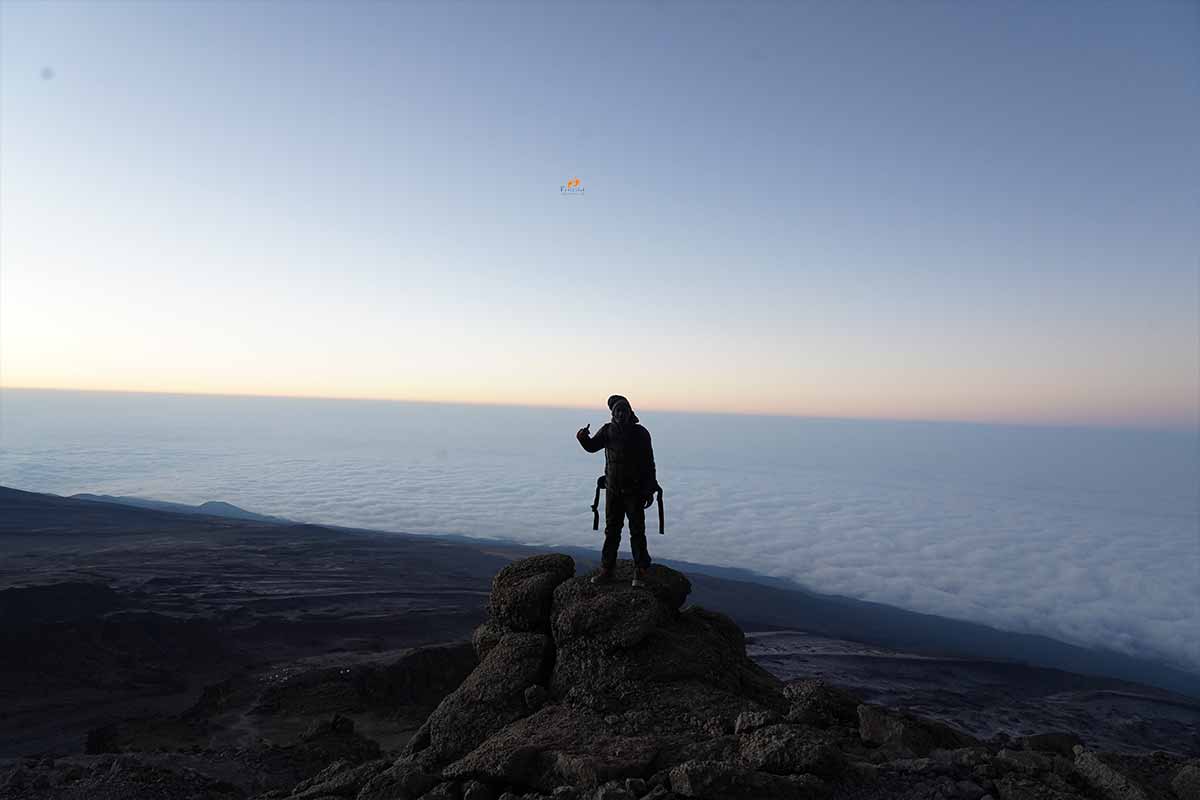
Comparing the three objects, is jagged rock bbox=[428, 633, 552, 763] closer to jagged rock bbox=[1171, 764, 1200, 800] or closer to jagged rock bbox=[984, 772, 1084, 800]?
jagged rock bbox=[984, 772, 1084, 800]

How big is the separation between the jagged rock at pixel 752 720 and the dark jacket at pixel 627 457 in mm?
2742

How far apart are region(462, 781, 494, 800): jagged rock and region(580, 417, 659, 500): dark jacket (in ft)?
11.3

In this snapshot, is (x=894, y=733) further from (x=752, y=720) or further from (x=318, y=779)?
(x=318, y=779)

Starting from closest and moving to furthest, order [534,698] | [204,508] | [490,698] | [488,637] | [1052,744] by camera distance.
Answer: [534,698], [490,698], [1052,744], [488,637], [204,508]

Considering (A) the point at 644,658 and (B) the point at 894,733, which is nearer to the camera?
(B) the point at 894,733

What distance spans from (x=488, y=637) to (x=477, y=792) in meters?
3.48

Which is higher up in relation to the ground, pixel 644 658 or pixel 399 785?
pixel 644 658

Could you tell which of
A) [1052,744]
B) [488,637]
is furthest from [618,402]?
[1052,744]

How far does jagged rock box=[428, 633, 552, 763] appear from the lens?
6.52m

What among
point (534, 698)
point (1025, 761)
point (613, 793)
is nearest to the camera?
point (613, 793)

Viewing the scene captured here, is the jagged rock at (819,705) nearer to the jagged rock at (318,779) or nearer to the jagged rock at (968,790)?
the jagged rock at (968,790)

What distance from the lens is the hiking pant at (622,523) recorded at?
7437 mm

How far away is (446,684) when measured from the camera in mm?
16562

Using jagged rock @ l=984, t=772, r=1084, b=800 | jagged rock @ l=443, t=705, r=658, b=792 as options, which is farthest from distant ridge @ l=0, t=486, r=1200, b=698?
jagged rock @ l=984, t=772, r=1084, b=800
